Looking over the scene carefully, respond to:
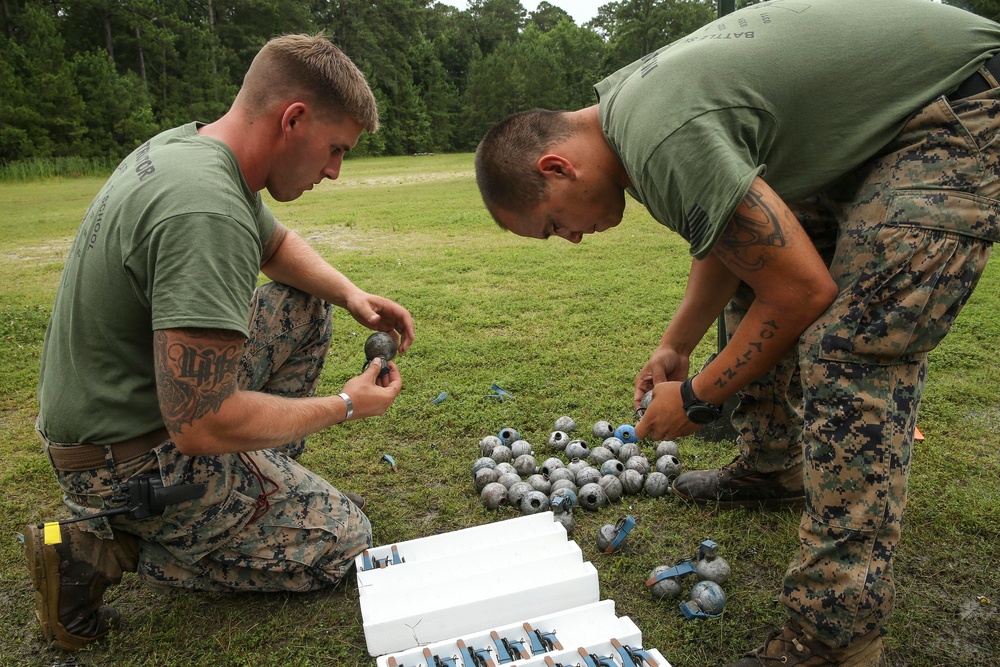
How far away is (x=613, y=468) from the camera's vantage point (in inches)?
172

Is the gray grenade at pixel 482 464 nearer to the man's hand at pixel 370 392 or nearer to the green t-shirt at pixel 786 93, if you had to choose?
the man's hand at pixel 370 392

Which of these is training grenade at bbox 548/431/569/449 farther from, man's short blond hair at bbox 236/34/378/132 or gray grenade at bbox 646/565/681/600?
man's short blond hair at bbox 236/34/378/132

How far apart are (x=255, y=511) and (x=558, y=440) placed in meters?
2.08

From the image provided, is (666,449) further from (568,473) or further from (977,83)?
(977,83)

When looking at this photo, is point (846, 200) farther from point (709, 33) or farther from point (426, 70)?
point (426, 70)

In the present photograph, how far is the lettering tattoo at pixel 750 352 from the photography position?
269 centimetres

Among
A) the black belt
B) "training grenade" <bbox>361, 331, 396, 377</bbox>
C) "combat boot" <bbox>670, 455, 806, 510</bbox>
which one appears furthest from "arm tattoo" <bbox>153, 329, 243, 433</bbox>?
the black belt

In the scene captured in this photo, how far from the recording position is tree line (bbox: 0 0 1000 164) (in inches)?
1459

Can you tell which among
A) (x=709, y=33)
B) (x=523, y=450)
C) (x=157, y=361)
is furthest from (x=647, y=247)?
(x=157, y=361)

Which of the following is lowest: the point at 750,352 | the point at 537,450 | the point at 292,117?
the point at 537,450

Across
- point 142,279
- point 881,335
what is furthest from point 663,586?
point 142,279

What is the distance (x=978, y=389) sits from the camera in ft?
18.0

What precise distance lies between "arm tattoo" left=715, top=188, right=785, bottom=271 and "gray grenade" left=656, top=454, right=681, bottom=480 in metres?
2.14

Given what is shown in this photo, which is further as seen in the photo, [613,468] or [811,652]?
[613,468]
